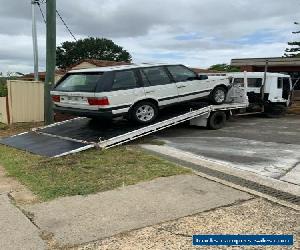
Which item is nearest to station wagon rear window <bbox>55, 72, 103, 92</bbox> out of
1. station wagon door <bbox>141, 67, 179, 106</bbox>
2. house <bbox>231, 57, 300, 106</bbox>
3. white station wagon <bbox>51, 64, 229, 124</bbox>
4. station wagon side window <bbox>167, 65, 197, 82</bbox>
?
white station wagon <bbox>51, 64, 229, 124</bbox>

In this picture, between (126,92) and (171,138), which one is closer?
(126,92)

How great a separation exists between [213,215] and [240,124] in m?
9.00

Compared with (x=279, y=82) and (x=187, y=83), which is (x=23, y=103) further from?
(x=279, y=82)

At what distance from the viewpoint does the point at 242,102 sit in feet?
45.8

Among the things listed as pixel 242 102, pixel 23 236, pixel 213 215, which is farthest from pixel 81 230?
pixel 242 102

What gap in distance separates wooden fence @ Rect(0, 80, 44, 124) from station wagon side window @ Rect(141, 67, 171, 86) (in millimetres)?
5323

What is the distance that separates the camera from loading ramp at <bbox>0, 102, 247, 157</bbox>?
393 inches

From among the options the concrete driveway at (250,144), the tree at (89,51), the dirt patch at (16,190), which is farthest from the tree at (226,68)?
the tree at (89,51)

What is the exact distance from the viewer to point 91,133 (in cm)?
1096

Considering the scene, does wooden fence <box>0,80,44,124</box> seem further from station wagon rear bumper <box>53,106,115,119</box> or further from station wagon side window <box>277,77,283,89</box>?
station wagon side window <box>277,77,283,89</box>

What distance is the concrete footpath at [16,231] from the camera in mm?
4926

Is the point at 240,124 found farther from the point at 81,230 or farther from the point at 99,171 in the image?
the point at 81,230

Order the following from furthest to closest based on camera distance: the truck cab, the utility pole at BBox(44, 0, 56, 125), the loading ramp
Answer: the truck cab, the utility pole at BBox(44, 0, 56, 125), the loading ramp

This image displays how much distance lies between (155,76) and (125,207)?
5.90 meters
